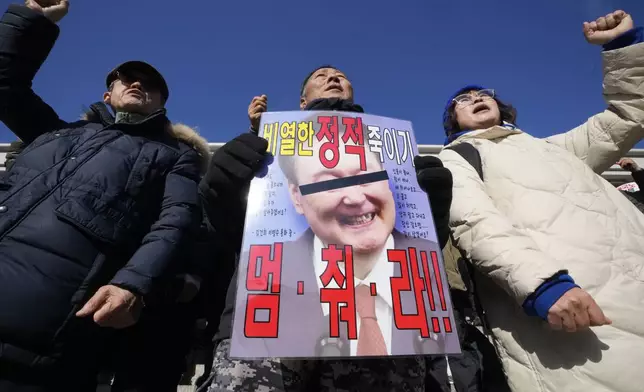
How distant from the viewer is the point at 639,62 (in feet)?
5.72

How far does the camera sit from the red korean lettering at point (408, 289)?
1.00m

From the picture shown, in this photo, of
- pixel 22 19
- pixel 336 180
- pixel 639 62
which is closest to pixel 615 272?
pixel 336 180

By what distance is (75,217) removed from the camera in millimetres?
1360

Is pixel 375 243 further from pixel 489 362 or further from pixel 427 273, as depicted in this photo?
pixel 489 362

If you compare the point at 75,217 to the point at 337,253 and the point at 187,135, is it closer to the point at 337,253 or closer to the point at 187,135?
the point at 187,135

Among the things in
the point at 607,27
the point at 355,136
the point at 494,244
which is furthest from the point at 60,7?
the point at 607,27

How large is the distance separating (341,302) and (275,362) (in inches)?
12.2

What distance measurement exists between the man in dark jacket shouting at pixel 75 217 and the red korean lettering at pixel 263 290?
1.81ft

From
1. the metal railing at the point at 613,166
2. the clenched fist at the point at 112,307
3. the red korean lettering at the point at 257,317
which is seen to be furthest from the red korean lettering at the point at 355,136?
the metal railing at the point at 613,166

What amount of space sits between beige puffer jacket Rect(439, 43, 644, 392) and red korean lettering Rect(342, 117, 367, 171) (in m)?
0.49

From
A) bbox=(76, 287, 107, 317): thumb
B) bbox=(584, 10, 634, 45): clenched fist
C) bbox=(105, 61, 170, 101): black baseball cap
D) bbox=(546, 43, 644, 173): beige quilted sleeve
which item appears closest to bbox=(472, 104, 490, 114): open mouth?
bbox=(546, 43, 644, 173): beige quilted sleeve

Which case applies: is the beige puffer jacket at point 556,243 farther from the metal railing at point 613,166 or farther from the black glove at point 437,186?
the metal railing at point 613,166

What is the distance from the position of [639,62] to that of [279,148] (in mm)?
1907

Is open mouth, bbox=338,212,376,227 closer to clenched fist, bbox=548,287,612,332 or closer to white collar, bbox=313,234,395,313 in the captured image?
white collar, bbox=313,234,395,313
